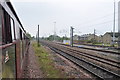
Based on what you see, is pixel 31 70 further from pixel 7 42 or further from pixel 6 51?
pixel 6 51

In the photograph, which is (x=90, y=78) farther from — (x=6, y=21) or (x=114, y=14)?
(x=114, y=14)

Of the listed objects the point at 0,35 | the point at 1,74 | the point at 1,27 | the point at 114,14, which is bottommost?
the point at 1,74

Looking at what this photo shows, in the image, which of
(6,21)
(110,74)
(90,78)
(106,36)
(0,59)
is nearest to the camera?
(0,59)

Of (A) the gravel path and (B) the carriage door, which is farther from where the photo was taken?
(A) the gravel path

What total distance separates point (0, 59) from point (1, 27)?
0.65 meters

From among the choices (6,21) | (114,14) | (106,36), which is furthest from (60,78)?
(106,36)

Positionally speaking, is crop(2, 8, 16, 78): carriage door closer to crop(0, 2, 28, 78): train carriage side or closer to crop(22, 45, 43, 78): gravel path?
crop(0, 2, 28, 78): train carriage side

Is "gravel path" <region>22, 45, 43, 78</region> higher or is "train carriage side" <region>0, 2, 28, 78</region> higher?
"train carriage side" <region>0, 2, 28, 78</region>

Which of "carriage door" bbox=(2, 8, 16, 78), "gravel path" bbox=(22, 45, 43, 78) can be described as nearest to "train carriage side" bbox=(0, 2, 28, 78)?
"carriage door" bbox=(2, 8, 16, 78)

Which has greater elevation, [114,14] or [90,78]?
[114,14]

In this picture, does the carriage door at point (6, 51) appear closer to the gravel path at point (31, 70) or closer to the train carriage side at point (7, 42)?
the train carriage side at point (7, 42)

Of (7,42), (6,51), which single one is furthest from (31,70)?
(6,51)

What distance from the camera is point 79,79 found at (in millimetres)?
6605

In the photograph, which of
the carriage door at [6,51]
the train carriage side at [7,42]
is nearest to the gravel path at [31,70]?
the train carriage side at [7,42]
